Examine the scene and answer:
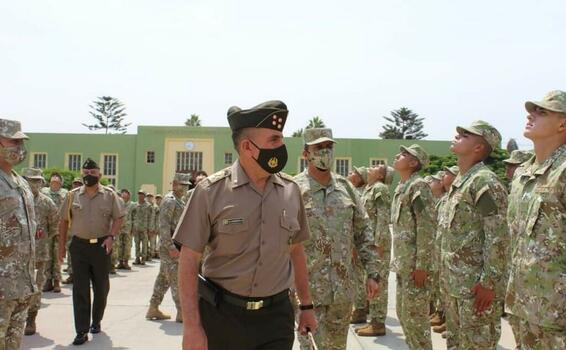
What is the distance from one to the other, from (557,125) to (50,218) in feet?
28.8

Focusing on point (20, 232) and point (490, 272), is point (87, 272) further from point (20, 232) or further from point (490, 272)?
point (490, 272)

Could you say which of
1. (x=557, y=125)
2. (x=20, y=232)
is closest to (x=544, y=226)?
(x=557, y=125)

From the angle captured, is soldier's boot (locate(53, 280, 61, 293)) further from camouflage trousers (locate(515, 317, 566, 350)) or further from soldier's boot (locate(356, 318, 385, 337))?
camouflage trousers (locate(515, 317, 566, 350))

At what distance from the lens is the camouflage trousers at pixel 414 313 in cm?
548

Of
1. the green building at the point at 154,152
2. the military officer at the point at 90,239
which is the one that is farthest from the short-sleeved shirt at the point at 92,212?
the green building at the point at 154,152

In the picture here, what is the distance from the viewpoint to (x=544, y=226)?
362 centimetres

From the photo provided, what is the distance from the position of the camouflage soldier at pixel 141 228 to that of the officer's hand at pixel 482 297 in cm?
1394

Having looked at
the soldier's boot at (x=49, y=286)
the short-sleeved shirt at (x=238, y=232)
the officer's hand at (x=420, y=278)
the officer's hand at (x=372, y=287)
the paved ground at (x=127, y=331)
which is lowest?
the soldier's boot at (x=49, y=286)

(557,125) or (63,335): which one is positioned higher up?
(557,125)

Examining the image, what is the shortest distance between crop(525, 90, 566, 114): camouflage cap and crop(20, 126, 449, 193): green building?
162 ft

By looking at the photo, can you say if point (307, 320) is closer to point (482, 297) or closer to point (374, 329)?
point (482, 297)

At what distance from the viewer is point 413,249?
6.09 meters

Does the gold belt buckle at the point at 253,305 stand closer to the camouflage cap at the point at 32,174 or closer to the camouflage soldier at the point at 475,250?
the camouflage soldier at the point at 475,250

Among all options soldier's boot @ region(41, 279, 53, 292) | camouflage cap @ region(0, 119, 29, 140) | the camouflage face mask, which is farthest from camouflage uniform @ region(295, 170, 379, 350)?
soldier's boot @ region(41, 279, 53, 292)
